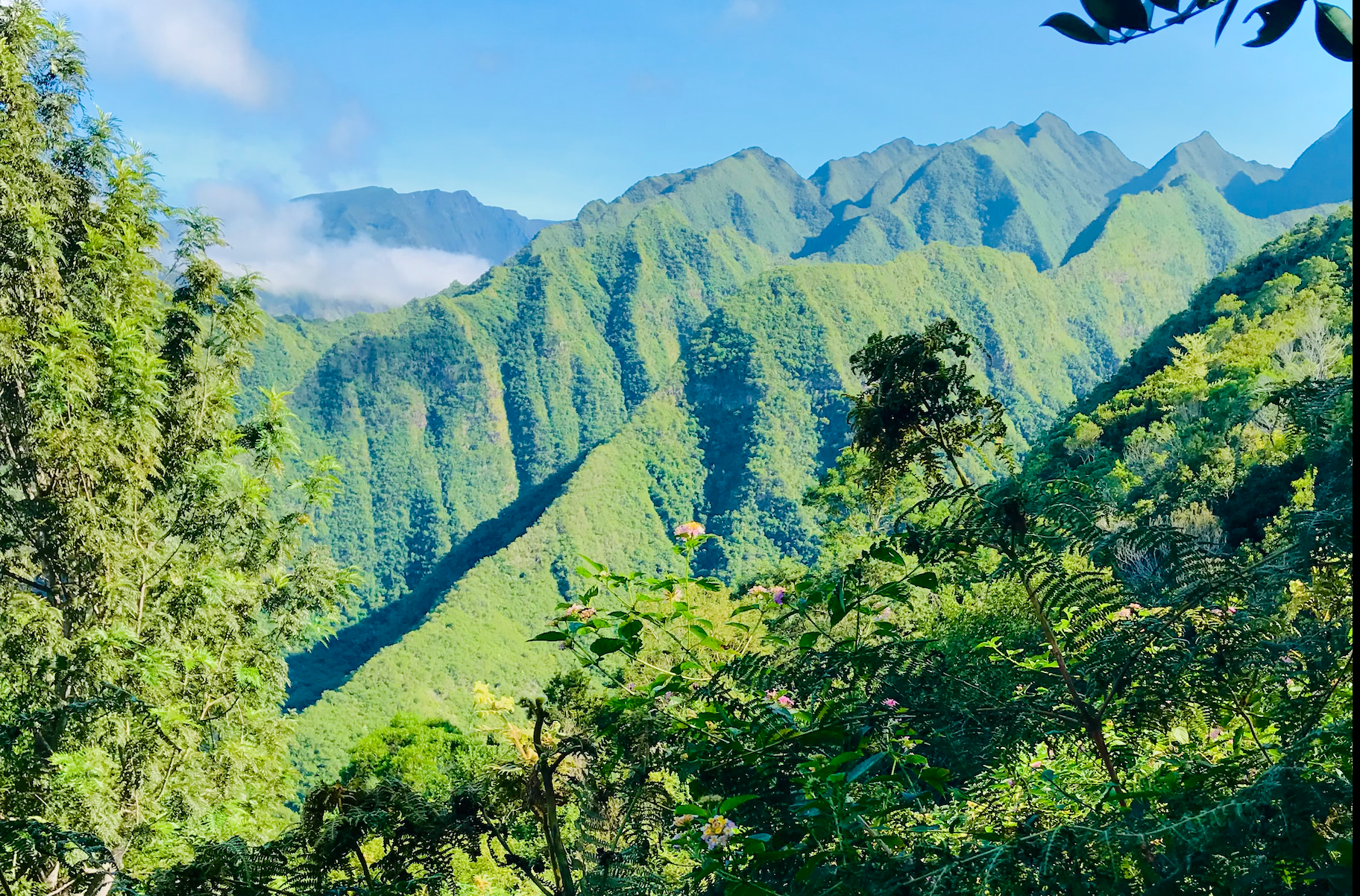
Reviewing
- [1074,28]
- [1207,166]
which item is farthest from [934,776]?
[1207,166]

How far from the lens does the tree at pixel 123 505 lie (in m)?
4.75

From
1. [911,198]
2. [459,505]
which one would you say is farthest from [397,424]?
[911,198]

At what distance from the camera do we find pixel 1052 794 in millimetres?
1392

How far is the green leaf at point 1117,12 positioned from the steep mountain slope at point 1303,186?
153 m

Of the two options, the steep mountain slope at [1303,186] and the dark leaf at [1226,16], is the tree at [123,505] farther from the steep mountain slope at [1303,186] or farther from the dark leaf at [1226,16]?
the steep mountain slope at [1303,186]

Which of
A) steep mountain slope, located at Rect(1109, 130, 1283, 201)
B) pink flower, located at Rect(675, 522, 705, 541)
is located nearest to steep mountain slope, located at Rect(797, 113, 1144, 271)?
steep mountain slope, located at Rect(1109, 130, 1283, 201)

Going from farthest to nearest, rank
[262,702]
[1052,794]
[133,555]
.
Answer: [262,702]
[133,555]
[1052,794]

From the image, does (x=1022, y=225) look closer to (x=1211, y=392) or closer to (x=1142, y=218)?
(x=1142, y=218)

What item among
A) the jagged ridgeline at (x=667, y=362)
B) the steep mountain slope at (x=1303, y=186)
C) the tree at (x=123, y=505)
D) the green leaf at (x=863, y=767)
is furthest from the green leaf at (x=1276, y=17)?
the steep mountain slope at (x=1303, y=186)

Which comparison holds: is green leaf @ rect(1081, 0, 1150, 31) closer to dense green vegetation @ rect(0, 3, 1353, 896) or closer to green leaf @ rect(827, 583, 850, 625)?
dense green vegetation @ rect(0, 3, 1353, 896)

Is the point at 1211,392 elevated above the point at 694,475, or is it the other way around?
the point at 694,475

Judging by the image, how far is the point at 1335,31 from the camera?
382mm

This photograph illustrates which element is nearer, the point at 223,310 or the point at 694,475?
the point at 223,310

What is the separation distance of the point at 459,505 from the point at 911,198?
118762 millimetres
